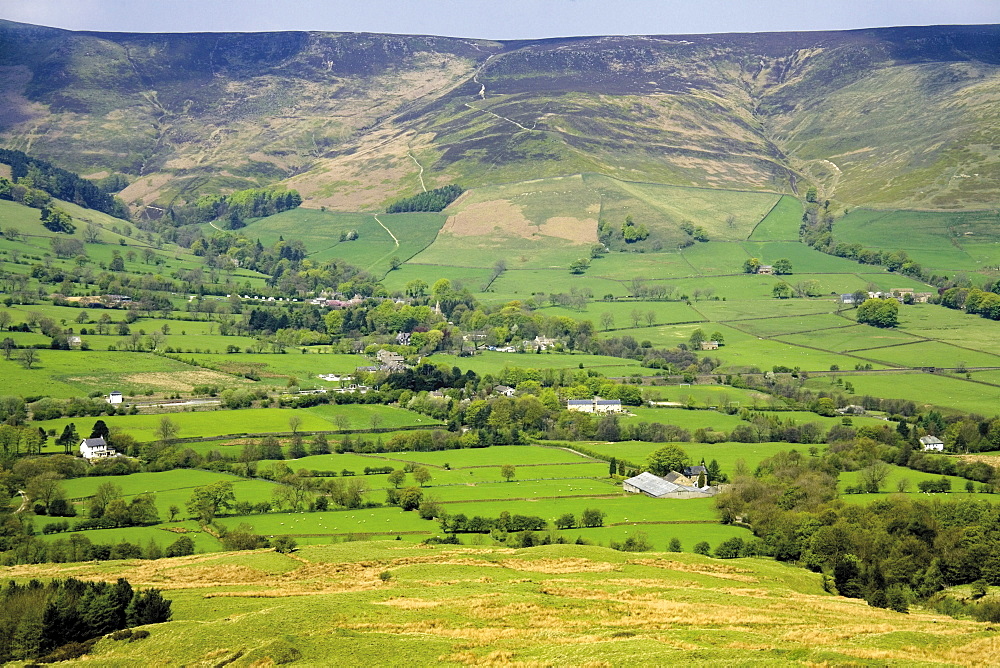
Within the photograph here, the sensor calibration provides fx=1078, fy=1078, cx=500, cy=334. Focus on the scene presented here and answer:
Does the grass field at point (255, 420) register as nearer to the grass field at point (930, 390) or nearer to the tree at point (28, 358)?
the tree at point (28, 358)

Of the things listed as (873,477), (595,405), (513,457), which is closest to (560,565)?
(873,477)

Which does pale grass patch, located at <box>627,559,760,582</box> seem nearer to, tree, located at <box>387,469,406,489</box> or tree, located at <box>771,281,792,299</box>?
tree, located at <box>387,469,406,489</box>

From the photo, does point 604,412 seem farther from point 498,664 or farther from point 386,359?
point 498,664

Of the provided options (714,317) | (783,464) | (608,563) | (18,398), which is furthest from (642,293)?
(608,563)

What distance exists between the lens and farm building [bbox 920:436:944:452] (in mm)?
97188

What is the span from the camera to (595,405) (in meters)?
116

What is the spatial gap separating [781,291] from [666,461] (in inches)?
3728

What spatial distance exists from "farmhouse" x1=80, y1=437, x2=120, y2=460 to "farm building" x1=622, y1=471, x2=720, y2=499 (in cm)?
4242

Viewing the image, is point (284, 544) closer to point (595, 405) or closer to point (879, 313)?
point (595, 405)

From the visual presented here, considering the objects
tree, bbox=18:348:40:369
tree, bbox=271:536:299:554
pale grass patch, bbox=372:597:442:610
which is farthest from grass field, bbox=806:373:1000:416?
tree, bbox=18:348:40:369

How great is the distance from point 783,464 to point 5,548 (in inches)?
2253

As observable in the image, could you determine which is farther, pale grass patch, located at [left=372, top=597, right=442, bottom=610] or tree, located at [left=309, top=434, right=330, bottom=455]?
tree, located at [left=309, top=434, right=330, bottom=455]

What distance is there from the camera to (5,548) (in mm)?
61469

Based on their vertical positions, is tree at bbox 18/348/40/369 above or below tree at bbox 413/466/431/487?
above
